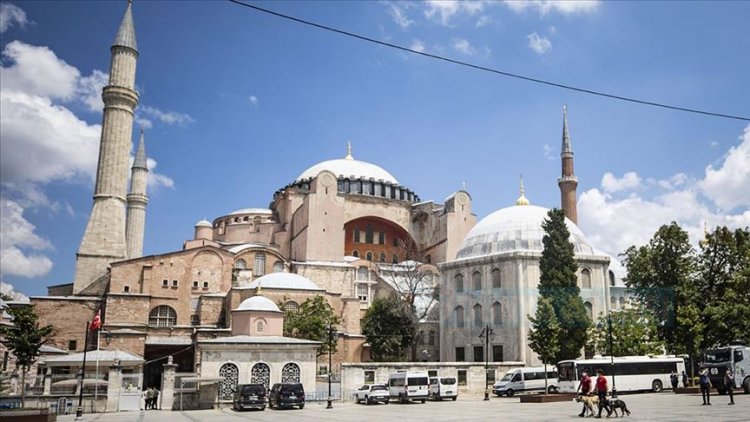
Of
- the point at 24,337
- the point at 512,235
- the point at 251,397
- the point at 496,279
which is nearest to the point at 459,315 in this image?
the point at 496,279

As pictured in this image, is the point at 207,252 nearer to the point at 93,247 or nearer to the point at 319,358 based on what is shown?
the point at 93,247

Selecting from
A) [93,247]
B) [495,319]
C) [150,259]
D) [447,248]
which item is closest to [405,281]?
[447,248]

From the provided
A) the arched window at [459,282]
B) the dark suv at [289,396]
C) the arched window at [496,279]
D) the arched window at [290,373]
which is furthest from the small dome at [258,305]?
the arched window at [496,279]

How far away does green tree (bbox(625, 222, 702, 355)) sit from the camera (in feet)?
95.8

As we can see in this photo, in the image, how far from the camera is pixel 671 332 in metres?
29.9

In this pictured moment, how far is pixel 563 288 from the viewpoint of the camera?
31.2 m

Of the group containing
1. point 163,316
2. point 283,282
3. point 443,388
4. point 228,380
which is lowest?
point 443,388

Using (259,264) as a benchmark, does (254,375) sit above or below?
below

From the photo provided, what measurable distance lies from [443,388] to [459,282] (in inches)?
498

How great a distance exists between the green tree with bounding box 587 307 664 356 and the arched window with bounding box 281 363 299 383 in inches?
561

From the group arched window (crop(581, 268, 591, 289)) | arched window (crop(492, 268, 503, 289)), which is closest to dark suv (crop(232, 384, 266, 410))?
arched window (crop(492, 268, 503, 289))

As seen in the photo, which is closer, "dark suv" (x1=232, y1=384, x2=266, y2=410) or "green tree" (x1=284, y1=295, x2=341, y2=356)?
"dark suv" (x1=232, y1=384, x2=266, y2=410)

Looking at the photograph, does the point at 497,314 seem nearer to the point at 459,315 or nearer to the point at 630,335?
the point at 459,315

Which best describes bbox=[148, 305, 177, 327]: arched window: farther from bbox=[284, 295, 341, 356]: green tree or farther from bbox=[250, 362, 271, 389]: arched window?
bbox=[250, 362, 271, 389]: arched window
